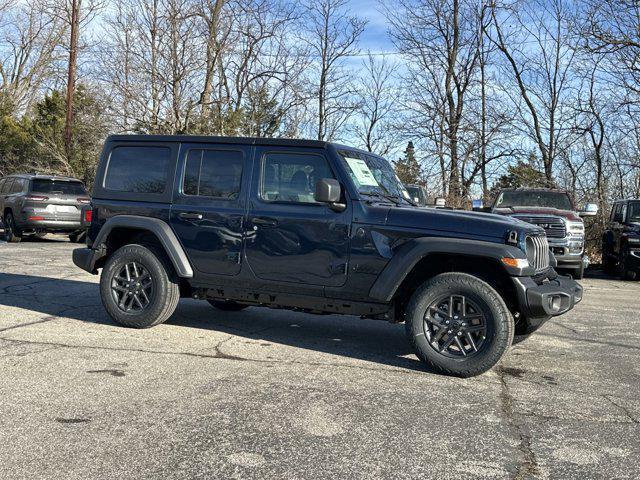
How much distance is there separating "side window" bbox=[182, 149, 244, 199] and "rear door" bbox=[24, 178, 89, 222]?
11.7 metres

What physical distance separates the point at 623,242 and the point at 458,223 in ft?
32.9

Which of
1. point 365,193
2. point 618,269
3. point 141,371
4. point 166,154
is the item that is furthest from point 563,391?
point 618,269

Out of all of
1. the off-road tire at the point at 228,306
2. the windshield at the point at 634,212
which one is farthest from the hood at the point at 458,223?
the windshield at the point at 634,212

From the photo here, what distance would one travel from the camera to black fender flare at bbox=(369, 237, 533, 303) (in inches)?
194

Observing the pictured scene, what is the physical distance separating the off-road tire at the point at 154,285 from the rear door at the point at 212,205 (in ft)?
1.15

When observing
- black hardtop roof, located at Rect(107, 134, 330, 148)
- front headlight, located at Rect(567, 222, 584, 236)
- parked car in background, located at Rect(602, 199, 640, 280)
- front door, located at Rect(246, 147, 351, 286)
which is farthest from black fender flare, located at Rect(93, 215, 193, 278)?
parked car in background, located at Rect(602, 199, 640, 280)

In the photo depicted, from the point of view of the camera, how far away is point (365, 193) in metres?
5.61

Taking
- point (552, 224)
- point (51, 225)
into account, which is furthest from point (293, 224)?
point (51, 225)

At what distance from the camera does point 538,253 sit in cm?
527

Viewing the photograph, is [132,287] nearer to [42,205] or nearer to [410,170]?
[42,205]

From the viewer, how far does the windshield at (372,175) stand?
5672 mm

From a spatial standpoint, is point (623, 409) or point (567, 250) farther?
point (567, 250)

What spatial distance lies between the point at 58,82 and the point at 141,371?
116ft

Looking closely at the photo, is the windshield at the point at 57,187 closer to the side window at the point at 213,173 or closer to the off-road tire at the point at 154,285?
the off-road tire at the point at 154,285
